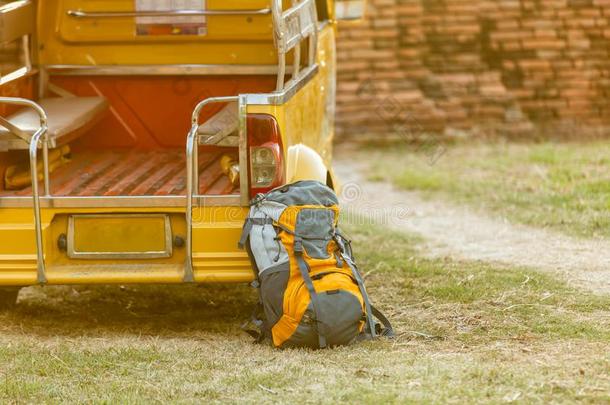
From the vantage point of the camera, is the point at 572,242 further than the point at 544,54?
No

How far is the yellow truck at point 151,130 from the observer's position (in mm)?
5527

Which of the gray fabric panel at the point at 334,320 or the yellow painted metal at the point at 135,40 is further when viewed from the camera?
the yellow painted metal at the point at 135,40

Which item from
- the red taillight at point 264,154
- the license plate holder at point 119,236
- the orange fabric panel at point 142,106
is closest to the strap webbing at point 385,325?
the red taillight at point 264,154

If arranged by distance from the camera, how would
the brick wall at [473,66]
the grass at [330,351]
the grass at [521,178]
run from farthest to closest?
the brick wall at [473,66]
the grass at [521,178]
the grass at [330,351]

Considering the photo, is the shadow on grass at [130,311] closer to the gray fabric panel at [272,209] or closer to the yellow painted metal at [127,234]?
the yellow painted metal at [127,234]

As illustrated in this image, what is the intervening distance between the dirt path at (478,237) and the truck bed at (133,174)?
1874 mm

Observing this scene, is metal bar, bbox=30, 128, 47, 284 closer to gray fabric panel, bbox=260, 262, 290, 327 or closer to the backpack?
the backpack

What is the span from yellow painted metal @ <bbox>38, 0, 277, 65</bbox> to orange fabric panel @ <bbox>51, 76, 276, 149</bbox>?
116 mm

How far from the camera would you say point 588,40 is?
11.9m

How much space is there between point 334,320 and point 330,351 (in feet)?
0.46

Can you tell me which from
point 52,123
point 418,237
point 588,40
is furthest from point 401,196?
point 52,123

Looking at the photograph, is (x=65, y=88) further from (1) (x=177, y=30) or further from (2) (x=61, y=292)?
(2) (x=61, y=292)

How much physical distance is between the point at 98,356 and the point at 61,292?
171 centimetres

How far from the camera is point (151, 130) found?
697cm
